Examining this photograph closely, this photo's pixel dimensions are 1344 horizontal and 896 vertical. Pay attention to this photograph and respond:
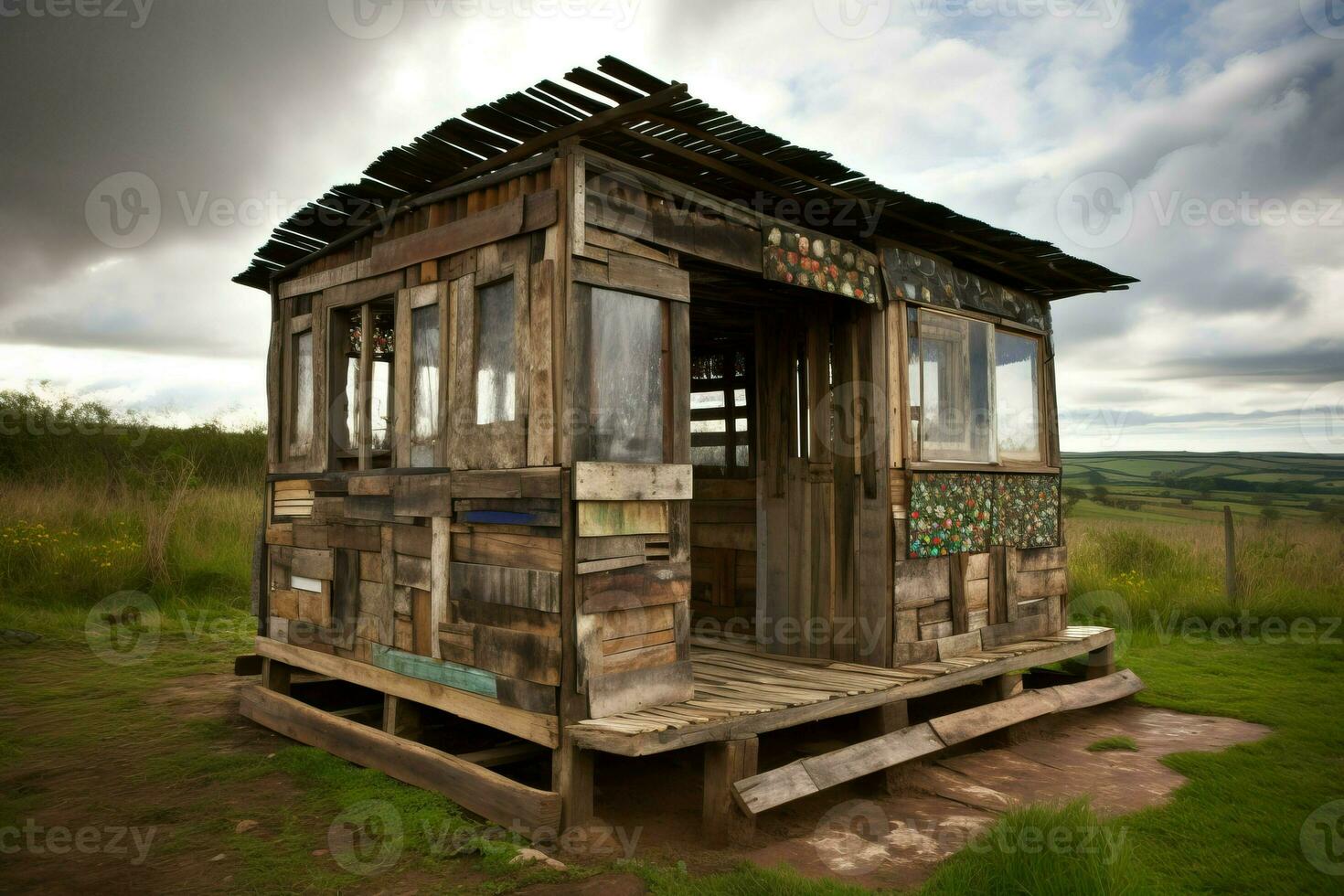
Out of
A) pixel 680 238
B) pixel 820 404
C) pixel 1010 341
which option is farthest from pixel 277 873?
pixel 1010 341

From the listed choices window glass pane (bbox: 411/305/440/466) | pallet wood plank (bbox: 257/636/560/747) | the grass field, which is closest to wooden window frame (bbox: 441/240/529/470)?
window glass pane (bbox: 411/305/440/466)

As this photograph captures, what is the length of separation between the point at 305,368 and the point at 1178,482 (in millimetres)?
22240

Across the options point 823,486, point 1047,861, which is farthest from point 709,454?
point 1047,861

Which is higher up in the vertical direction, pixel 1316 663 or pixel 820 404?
pixel 820 404

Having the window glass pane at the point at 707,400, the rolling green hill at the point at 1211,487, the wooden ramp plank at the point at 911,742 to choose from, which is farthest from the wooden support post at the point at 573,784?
→ the rolling green hill at the point at 1211,487

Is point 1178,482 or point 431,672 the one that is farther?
point 1178,482

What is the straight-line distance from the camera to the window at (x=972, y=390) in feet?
22.8

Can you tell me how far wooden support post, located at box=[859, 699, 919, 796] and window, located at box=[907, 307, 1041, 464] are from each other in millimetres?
1942

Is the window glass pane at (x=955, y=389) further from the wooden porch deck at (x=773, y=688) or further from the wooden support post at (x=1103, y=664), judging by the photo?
the wooden support post at (x=1103, y=664)

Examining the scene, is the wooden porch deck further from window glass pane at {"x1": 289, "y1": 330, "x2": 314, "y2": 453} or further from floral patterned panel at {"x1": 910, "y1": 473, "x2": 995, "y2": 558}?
window glass pane at {"x1": 289, "y1": 330, "x2": 314, "y2": 453}

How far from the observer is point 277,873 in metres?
4.40

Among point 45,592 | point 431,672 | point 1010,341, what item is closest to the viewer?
point 431,672

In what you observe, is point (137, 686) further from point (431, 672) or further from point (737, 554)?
point (737, 554)

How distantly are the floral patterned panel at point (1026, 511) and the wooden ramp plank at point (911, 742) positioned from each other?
1283 millimetres
